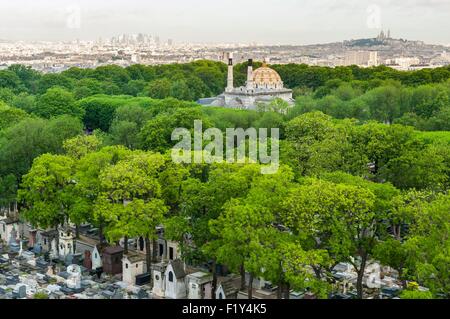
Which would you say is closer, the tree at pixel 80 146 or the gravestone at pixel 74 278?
the gravestone at pixel 74 278

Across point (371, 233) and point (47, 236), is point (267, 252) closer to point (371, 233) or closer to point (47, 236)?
point (371, 233)

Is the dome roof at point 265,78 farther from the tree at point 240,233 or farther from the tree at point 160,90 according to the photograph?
the tree at point 240,233

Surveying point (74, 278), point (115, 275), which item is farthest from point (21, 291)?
point (115, 275)

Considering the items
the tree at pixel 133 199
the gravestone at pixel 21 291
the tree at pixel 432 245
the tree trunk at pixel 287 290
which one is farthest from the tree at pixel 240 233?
the gravestone at pixel 21 291

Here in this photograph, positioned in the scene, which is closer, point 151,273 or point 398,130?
point 151,273

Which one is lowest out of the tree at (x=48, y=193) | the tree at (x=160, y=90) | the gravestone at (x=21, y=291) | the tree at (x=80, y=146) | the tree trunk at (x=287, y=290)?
the gravestone at (x=21, y=291)

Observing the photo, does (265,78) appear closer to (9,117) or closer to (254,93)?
(254,93)
